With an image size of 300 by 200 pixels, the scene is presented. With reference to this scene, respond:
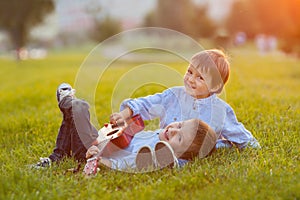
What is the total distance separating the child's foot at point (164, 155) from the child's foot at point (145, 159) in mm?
42

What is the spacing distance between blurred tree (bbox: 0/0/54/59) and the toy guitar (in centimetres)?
2552

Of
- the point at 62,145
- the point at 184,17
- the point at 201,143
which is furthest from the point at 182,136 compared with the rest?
the point at 184,17

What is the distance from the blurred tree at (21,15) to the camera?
2783 centimetres

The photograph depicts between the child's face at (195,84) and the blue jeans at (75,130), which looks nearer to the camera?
the blue jeans at (75,130)

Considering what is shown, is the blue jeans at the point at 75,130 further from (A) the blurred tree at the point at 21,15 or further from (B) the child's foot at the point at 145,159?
(A) the blurred tree at the point at 21,15

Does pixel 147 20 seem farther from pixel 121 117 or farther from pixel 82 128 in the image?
pixel 82 128

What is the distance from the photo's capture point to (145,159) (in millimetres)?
3291

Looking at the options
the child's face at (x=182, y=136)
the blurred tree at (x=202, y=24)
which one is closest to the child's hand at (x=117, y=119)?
the child's face at (x=182, y=136)

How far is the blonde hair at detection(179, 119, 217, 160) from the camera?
3371 millimetres

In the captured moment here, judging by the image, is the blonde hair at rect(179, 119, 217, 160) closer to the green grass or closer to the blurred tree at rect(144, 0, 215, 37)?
the green grass

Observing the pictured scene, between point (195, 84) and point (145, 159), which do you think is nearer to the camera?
point (145, 159)

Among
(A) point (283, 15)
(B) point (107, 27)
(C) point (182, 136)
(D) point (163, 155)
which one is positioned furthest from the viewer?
(B) point (107, 27)

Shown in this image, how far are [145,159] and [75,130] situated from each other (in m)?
0.56

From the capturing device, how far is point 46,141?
14.3 feet
